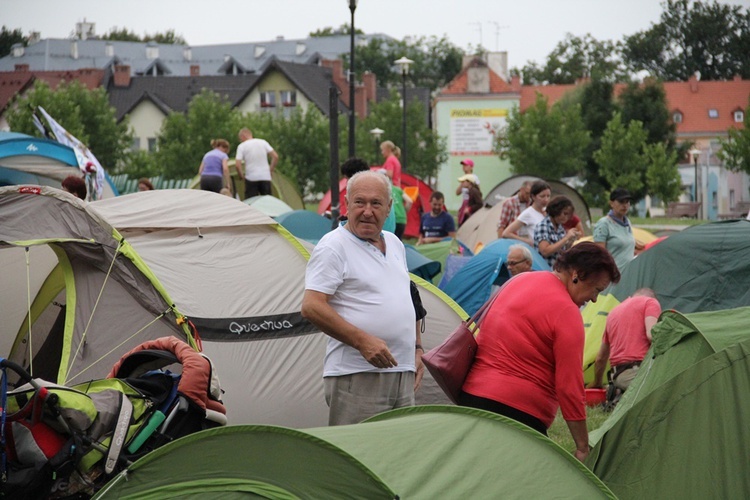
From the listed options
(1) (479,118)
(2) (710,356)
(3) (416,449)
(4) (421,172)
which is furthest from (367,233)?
(1) (479,118)

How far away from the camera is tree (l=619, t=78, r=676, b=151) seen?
52406 millimetres

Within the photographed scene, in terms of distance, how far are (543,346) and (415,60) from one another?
8197 centimetres

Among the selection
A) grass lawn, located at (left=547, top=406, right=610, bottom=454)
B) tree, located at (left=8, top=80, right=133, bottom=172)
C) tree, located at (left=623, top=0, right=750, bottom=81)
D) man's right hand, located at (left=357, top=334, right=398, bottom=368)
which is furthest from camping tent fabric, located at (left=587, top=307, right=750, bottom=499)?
tree, located at (left=623, top=0, right=750, bottom=81)

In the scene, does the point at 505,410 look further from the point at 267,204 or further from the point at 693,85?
the point at 693,85

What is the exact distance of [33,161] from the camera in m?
15.3

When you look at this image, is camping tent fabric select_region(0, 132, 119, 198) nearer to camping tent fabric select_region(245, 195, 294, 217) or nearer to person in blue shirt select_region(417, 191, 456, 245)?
camping tent fabric select_region(245, 195, 294, 217)

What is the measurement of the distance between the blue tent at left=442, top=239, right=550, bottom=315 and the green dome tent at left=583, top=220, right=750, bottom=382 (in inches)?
38.1

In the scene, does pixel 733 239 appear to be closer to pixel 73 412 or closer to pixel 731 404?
pixel 731 404

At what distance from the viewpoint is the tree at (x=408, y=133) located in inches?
1902

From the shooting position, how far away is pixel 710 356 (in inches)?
201

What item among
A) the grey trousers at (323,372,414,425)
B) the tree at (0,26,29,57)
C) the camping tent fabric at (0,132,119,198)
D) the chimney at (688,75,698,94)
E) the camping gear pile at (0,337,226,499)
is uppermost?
the tree at (0,26,29,57)

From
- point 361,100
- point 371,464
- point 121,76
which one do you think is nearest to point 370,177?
point 371,464

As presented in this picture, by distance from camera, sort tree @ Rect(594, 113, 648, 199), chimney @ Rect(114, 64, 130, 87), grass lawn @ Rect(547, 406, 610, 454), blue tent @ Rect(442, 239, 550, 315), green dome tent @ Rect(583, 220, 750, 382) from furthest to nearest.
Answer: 1. chimney @ Rect(114, 64, 130, 87)
2. tree @ Rect(594, 113, 648, 199)
3. blue tent @ Rect(442, 239, 550, 315)
4. green dome tent @ Rect(583, 220, 750, 382)
5. grass lawn @ Rect(547, 406, 610, 454)

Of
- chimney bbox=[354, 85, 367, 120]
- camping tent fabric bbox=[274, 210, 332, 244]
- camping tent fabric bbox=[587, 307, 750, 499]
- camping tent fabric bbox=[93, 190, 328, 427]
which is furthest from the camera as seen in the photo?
chimney bbox=[354, 85, 367, 120]
